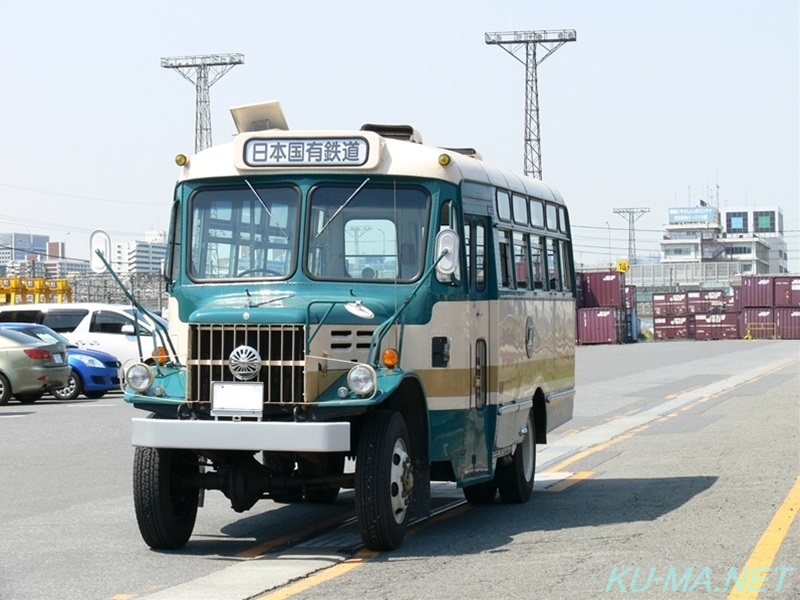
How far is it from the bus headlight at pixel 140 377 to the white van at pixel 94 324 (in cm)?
2076

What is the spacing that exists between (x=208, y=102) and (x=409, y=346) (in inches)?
2132

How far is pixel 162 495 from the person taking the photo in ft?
32.1

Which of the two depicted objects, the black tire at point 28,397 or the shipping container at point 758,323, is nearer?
the black tire at point 28,397

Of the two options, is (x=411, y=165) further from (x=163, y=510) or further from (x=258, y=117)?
(x=163, y=510)

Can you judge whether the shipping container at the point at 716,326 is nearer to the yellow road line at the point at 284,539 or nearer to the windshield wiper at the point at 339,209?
the yellow road line at the point at 284,539

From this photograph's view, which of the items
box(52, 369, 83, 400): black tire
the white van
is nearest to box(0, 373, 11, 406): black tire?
box(52, 369, 83, 400): black tire

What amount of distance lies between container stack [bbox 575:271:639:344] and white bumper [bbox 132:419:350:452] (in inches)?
2594

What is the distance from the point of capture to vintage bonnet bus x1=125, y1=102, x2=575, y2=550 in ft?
31.2

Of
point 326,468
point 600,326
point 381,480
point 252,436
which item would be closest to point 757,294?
point 600,326

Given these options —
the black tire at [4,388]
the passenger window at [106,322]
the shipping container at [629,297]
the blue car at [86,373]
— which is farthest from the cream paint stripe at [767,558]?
the shipping container at [629,297]

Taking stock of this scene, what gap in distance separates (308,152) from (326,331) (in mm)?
1464

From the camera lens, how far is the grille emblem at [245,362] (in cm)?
955

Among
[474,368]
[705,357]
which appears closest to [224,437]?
[474,368]

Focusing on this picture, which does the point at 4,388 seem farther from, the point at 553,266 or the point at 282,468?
the point at 282,468
